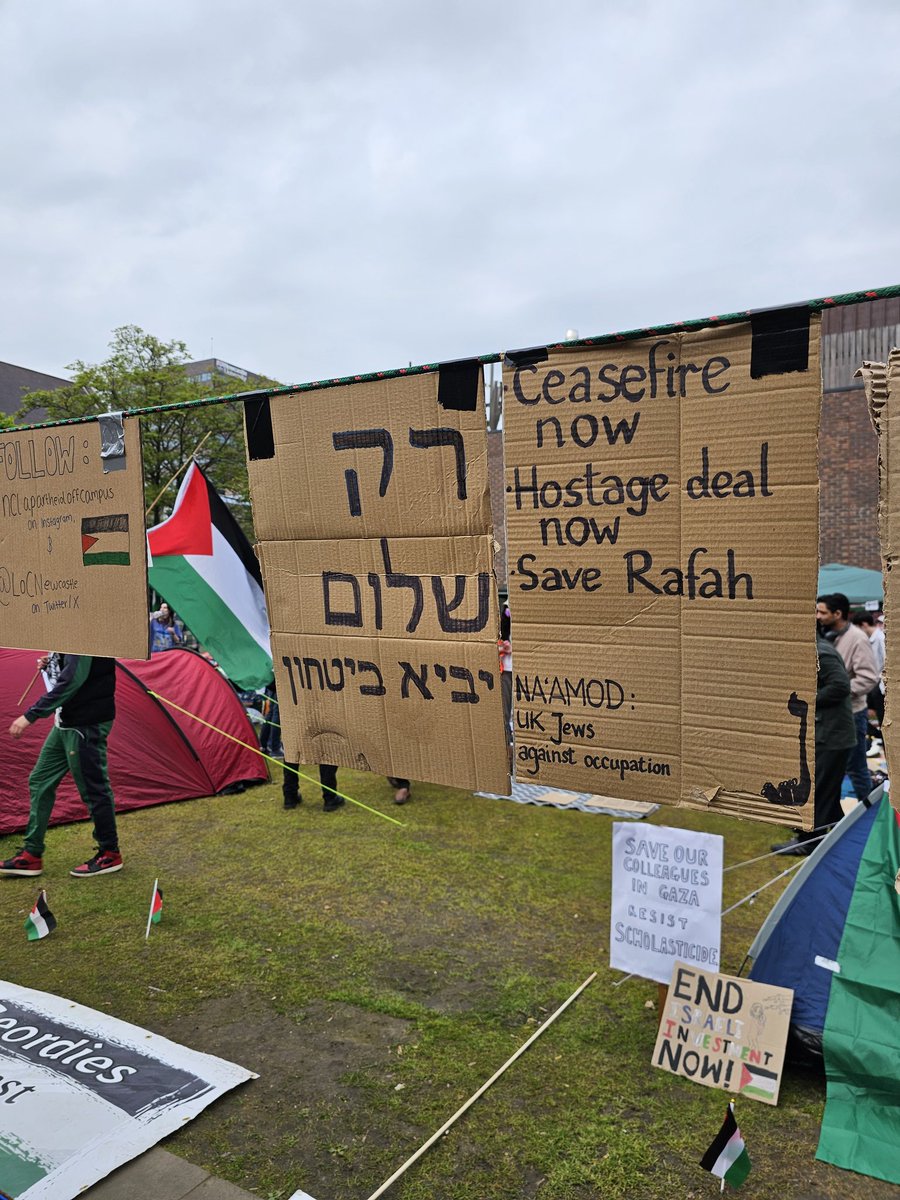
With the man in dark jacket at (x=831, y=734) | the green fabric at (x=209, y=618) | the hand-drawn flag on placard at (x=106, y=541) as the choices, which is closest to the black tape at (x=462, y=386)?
the hand-drawn flag on placard at (x=106, y=541)

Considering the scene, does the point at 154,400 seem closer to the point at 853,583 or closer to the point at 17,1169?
the point at 853,583

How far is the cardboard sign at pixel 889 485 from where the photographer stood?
1705 millimetres

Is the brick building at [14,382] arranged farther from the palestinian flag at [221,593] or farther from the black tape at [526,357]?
the black tape at [526,357]

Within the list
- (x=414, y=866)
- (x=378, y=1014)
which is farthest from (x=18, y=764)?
(x=378, y=1014)

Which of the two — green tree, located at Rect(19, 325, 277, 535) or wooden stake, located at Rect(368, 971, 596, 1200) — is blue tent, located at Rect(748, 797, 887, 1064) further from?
green tree, located at Rect(19, 325, 277, 535)

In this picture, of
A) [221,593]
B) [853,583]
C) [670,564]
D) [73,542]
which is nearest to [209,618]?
[221,593]

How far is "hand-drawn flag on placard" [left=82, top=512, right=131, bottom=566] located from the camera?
2.91 meters

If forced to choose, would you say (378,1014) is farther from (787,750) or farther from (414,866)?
(787,750)

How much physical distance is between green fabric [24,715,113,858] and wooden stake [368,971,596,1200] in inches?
133

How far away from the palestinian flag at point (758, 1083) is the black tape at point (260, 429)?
3.02m

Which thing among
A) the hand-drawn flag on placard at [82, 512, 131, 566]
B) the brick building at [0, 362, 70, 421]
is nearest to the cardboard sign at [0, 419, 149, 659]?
the hand-drawn flag on placard at [82, 512, 131, 566]

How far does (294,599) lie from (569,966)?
2.80 m

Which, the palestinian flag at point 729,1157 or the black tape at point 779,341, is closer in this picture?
the black tape at point 779,341

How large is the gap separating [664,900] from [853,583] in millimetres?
16175
